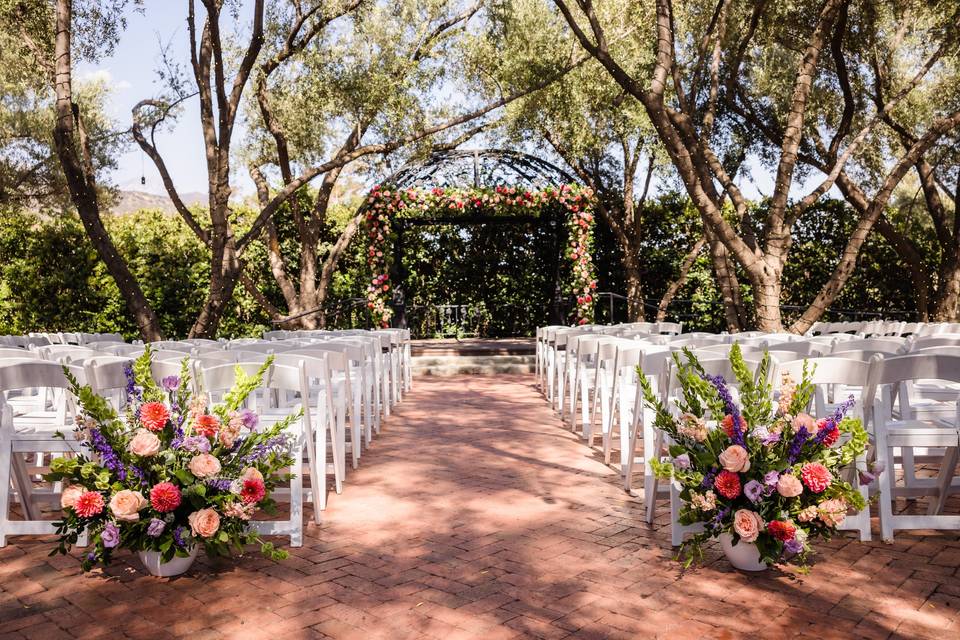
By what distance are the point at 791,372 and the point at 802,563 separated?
866 mm

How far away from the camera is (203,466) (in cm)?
330

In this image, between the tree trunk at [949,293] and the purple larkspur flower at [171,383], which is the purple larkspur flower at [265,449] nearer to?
the purple larkspur flower at [171,383]

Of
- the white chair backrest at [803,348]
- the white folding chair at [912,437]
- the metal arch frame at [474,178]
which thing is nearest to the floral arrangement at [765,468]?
the white folding chair at [912,437]

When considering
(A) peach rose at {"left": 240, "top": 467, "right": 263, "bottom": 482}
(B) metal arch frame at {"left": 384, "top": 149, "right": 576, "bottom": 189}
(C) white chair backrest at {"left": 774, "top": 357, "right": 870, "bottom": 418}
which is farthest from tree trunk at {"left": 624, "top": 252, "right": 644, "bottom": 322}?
(A) peach rose at {"left": 240, "top": 467, "right": 263, "bottom": 482}

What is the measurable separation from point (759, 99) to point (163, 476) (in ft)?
43.9

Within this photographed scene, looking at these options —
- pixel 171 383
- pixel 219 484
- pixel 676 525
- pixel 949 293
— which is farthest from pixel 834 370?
pixel 949 293

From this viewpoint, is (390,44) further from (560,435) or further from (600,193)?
(560,435)

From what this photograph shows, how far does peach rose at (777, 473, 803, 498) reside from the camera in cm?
323

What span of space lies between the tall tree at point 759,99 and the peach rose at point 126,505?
738 centimetres

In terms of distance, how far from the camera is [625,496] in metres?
4.83

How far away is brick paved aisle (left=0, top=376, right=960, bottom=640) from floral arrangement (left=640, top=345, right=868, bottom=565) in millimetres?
227

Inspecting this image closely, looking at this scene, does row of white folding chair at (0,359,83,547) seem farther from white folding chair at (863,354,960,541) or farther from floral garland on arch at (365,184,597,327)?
floral garland on arch at (365,184,597,327)

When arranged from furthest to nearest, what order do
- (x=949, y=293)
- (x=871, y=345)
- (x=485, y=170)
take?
1. (x=485, y=170)
2. (x=949, y=293)
3. (x=871, y=345)

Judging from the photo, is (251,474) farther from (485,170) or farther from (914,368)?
(485,170)
